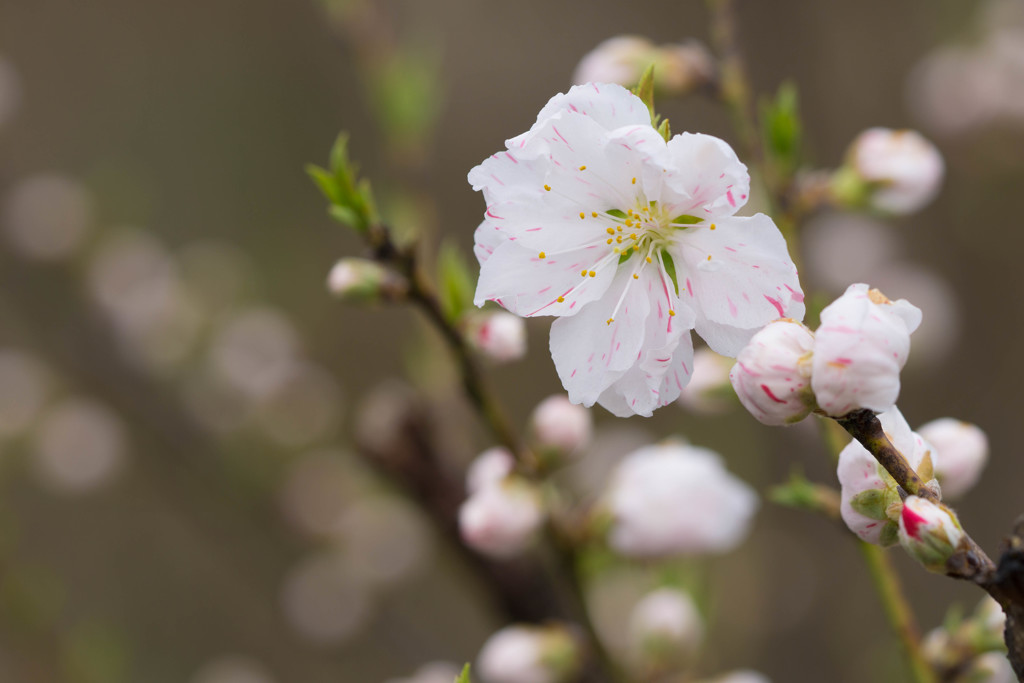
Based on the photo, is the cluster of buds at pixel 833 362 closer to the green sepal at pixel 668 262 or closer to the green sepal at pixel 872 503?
the green sepal at pixel 872 503

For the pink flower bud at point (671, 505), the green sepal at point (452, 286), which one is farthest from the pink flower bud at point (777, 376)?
the pink flower bud at point (671, 505)

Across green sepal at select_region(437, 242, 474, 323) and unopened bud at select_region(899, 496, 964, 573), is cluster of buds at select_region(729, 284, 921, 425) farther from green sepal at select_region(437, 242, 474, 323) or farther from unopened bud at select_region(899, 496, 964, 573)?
green sepal at select_region(437, 242, 474, 323)

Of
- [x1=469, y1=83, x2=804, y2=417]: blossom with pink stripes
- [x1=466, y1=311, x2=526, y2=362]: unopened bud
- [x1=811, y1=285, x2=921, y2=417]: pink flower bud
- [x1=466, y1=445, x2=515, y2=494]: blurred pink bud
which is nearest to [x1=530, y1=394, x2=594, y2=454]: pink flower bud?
[x1=466, y1=445, x2=515, y2=494]: blurred pink bud

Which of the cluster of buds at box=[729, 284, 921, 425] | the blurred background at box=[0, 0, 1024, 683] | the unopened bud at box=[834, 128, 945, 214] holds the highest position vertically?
the cluster of buds at box=[729, 284, 921, 425]

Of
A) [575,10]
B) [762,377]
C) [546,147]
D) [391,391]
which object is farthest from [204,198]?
[762,377]

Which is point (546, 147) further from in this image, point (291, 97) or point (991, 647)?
point (291, 97)

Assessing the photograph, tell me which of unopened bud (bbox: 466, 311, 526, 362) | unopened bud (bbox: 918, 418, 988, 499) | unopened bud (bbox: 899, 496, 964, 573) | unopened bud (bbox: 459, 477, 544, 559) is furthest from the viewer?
unopened bud (bbox: 459, 477, 544, 559)
